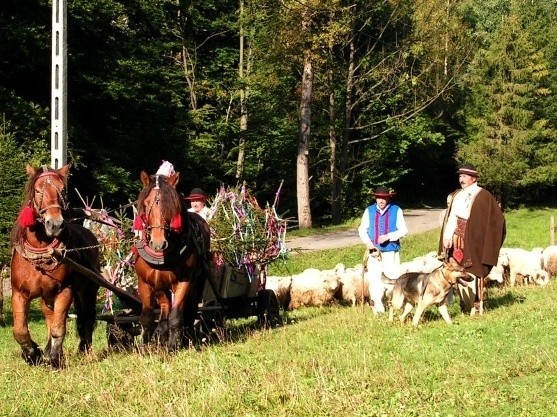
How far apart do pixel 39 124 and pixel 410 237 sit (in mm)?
13834

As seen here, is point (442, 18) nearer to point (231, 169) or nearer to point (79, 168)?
point (231, 169)

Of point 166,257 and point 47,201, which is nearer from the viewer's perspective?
point 47,201

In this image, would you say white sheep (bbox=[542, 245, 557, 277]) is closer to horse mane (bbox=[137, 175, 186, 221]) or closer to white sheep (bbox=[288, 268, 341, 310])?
white sheep (bbox=[288, 268, 341, 310])

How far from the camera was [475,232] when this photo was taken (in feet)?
37.4

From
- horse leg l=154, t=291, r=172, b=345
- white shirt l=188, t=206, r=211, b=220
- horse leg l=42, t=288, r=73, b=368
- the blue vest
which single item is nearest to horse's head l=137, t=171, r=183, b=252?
horse leg l=154, t=291, r=172, b=345

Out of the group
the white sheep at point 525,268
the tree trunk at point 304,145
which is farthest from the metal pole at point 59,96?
the tree trunk at point 304,145

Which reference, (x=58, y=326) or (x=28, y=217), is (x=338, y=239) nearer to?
(x=58, y=326)

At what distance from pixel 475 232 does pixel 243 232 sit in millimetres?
3251

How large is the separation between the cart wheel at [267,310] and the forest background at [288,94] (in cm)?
1031

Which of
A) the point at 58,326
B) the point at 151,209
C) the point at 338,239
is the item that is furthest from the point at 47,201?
the point at 338,239

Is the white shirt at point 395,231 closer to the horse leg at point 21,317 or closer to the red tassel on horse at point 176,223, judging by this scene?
the red tassel on horse at point 176,223

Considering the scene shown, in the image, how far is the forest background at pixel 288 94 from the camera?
28641mm

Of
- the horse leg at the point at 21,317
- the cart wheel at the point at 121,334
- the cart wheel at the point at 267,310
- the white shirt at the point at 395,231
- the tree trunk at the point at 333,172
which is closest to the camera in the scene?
the horse leg at the point at 21,317

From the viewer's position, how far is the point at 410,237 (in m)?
30.5
